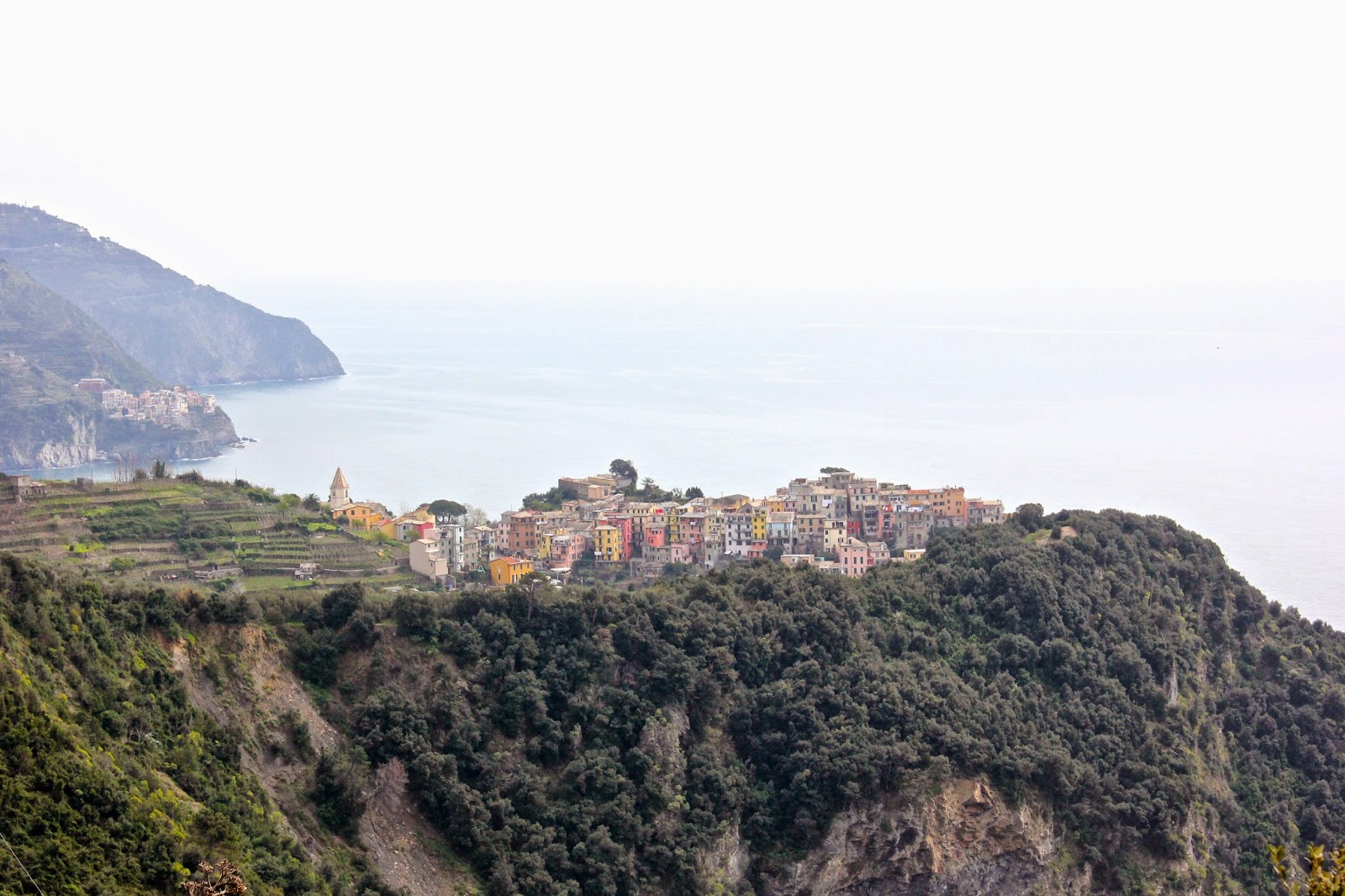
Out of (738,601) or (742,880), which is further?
(738,601)

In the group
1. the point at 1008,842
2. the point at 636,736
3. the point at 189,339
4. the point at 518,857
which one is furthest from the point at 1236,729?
the point at 189,339

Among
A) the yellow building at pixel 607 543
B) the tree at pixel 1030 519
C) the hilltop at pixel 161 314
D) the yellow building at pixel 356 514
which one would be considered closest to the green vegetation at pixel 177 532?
the yellow building at pixel 356 514

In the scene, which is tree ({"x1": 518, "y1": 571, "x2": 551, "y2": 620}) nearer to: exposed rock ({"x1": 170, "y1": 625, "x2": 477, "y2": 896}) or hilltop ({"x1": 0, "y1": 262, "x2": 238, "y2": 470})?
exposed rock ({"x1": 170, "y1": 625, "x2": 477, "y2": 896})

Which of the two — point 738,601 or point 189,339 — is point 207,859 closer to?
point 738,601

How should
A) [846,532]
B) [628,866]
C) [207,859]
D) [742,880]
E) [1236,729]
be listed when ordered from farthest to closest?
[846,532] → [1236,729] → [742,880] → [628,866] → [207,859]

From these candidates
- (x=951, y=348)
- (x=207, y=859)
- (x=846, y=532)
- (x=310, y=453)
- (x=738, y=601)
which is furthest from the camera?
(x=951, y=348)

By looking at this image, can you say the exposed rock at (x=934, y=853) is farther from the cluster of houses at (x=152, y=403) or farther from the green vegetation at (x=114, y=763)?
the cluster of houses at (x=152, y=403)

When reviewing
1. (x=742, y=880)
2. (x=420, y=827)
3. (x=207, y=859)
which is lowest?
(x=742, y=880)
